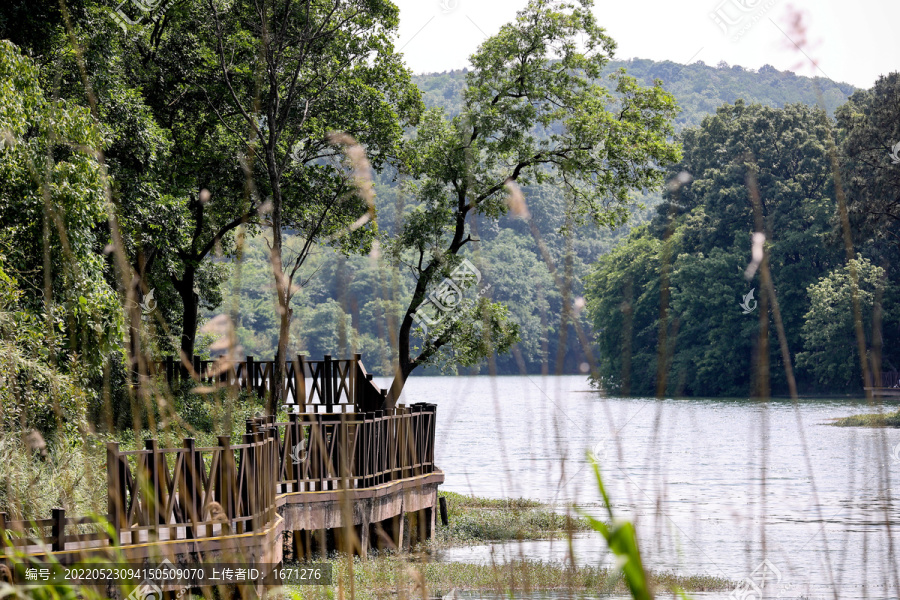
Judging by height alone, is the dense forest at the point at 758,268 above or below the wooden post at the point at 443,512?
above

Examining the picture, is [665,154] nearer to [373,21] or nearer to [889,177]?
[373,21]

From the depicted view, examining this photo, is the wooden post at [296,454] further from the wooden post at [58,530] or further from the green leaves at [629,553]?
the green leaves at [629,553]

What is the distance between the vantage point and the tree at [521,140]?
63.2 ft

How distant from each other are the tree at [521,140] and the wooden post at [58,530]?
12659 millimetres

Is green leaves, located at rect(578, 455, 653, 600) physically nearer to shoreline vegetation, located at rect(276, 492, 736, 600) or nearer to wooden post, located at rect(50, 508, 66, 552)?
shoreline vegetation, located at rect(276, 492, 736, 600)

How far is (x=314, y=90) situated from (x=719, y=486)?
47.6 feet

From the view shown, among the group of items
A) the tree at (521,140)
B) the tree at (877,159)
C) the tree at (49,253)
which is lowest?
the tree at (49,253)

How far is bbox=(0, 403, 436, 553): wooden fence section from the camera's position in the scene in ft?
21.0

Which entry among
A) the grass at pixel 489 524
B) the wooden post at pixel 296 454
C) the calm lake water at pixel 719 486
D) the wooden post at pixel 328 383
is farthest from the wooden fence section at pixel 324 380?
the wooden post at pixel 296 454

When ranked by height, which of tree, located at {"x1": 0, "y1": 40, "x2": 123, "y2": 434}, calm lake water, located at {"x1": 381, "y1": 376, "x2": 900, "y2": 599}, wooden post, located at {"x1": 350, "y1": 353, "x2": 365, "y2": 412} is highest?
tree, located at {"x1": 0, "y1": 40, "x2": 123, "y2": 434}

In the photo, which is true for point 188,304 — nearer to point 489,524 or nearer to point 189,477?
point 489,524

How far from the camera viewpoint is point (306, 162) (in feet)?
67.5

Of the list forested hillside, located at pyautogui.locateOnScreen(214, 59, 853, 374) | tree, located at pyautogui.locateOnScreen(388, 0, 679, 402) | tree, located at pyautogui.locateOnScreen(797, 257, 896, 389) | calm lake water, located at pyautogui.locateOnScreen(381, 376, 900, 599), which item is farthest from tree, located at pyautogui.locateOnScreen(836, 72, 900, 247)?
tree, located at pyautogui.locateOnScreen(388, 0, 679, 402)

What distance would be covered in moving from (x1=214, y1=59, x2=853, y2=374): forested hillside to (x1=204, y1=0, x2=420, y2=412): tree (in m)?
1.10
